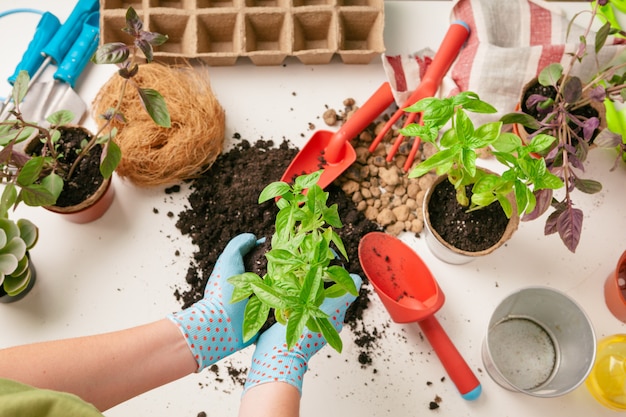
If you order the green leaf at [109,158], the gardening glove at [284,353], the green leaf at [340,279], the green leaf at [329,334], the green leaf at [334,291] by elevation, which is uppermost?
the green leaf at [109,158]

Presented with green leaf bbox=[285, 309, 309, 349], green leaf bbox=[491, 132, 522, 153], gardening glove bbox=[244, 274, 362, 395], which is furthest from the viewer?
gardening glove bbox=[244, 274, 362, 395]

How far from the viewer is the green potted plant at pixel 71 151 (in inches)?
34.0

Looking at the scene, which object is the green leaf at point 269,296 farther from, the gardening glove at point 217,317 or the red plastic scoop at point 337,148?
the red plastic scoop at point 337,148

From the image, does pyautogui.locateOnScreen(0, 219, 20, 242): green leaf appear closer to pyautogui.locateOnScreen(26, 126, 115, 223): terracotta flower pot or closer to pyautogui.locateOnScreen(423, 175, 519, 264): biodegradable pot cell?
pyautogui.locateOnScreen(26, 126, 115, 223): terracotta flower pot

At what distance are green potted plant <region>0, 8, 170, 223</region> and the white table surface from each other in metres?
0.11

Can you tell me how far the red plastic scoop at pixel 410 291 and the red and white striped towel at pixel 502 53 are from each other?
1.11 feet

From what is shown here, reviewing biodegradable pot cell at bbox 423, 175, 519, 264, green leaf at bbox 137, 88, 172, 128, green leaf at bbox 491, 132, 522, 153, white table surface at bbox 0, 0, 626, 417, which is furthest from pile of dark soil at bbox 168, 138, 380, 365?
green leaf at bbox 491, 132, 522, 153

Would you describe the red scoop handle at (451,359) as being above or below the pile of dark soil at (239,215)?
below

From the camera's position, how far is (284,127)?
3.93 feet

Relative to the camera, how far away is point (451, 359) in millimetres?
1007

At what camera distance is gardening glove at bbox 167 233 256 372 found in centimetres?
94

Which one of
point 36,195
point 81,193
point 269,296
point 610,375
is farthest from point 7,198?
point 610,375

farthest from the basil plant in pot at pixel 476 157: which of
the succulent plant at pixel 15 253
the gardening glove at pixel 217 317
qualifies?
the succulent plant at pixel 15 253

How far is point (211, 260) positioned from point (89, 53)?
578 millimetres
